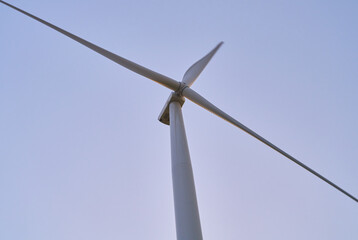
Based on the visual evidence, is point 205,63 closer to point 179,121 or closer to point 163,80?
point 163,80

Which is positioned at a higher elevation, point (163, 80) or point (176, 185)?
point (163, 80)

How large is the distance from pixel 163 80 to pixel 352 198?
8.84 meters

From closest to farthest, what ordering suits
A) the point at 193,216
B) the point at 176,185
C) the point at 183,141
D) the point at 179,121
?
the point at 193,216 < the point at 176,185 < the point at 183,141 < the point at 179,121

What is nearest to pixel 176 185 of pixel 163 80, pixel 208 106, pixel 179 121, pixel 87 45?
pixel 179 121

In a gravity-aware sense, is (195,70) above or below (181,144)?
above

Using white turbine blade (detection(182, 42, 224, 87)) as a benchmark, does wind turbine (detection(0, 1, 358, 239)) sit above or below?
below

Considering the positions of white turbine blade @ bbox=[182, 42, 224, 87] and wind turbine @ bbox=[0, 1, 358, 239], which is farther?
white turbine blade @ bbox=[182, 42, 224, 87]

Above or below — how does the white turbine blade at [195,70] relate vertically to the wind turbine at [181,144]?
above

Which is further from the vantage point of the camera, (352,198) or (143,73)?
(143,73)

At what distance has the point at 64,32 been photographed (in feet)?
33.1

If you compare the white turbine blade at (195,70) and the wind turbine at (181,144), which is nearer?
the wind turbine at (181,144)

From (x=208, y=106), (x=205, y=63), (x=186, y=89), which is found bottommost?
(x=208, y=106)

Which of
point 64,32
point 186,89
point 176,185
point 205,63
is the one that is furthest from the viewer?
point 205,63

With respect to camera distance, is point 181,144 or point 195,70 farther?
point 195,70
